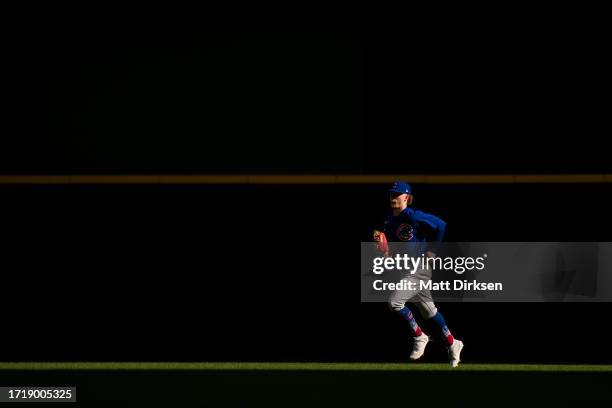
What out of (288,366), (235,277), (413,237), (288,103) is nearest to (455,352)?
(413,237)

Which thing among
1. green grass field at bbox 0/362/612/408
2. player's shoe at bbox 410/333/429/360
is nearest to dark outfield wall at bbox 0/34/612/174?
player's shoe at bbox 410/333/429/360

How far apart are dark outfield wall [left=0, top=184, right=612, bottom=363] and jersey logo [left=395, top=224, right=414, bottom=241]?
19.4 inches

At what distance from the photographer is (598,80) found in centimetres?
871

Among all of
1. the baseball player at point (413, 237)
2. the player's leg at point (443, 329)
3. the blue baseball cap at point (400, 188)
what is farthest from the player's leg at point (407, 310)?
the blue baseball cap at point (400, 188)

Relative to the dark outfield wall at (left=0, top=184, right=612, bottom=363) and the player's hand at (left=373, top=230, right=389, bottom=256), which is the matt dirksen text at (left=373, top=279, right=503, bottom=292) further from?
the player's hand at (left=373, top=230, right=389, bottom=256)

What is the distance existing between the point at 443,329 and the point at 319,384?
1.51 m

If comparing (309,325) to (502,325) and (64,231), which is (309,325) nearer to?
(502,325)

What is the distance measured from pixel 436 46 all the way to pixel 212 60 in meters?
1.94

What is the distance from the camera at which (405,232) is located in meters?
8.10

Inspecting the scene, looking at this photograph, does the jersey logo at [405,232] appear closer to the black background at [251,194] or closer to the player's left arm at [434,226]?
the player's left arm at [434,226]

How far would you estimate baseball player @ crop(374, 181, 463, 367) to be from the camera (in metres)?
8.00

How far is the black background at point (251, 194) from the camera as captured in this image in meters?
8.59

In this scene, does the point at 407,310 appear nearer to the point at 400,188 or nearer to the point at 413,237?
the point at 413,237

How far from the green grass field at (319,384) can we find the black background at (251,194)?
56 centimetres
